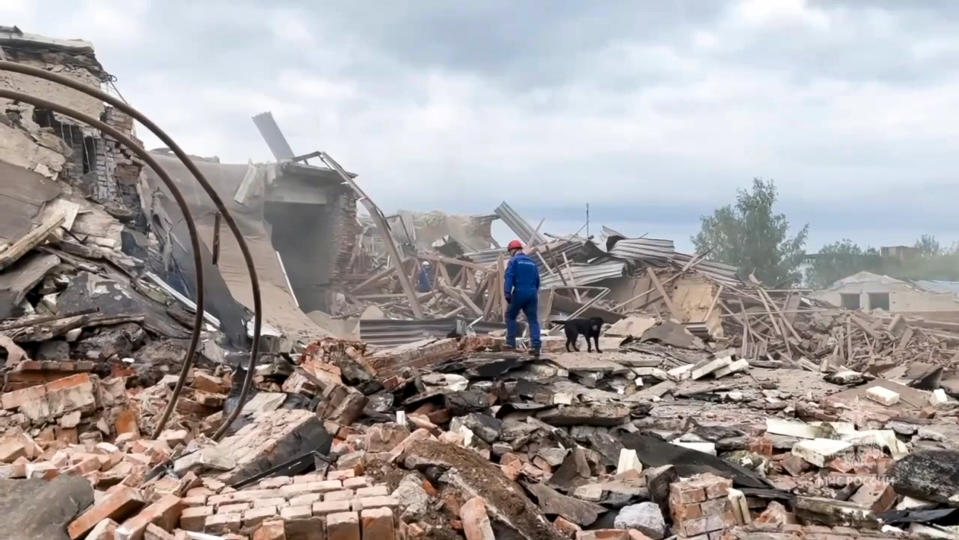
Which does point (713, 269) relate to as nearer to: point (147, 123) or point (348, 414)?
point (348, 414)

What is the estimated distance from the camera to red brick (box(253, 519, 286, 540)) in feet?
9.84

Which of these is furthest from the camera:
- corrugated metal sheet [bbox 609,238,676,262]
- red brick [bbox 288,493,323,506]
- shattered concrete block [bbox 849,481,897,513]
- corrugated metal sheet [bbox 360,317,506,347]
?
corrugated metal sheet [bbox 609,238,676,262]

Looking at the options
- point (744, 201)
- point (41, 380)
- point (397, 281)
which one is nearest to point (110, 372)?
point (41, 380)

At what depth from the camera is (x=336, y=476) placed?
149 inches

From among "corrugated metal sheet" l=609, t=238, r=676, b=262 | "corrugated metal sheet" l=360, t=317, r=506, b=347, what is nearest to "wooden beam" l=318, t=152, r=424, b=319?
"corrugated metal sheet" l=360, t=317, r=506, b=347

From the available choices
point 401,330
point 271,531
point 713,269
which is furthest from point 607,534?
point 713,269

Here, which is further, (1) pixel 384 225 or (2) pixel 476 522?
(1) pixel 384 225

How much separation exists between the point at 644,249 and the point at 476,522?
55.0 ft

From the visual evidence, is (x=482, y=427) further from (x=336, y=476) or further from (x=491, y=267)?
(x=491, y=267)

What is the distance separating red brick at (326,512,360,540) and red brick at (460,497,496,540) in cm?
90

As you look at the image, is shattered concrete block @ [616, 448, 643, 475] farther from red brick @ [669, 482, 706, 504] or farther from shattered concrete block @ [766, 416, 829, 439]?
shattered concrete block @ [766, 416, 829, 439]

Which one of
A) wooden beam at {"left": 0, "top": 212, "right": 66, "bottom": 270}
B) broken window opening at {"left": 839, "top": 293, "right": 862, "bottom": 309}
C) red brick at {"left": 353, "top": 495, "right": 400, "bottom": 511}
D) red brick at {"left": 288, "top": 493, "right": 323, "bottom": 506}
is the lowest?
broken window opening at {"left": 839, "top": 293, "right": 862, "bottom": 309}

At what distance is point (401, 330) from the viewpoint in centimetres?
1294

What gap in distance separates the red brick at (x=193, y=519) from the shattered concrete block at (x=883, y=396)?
7.19 m
